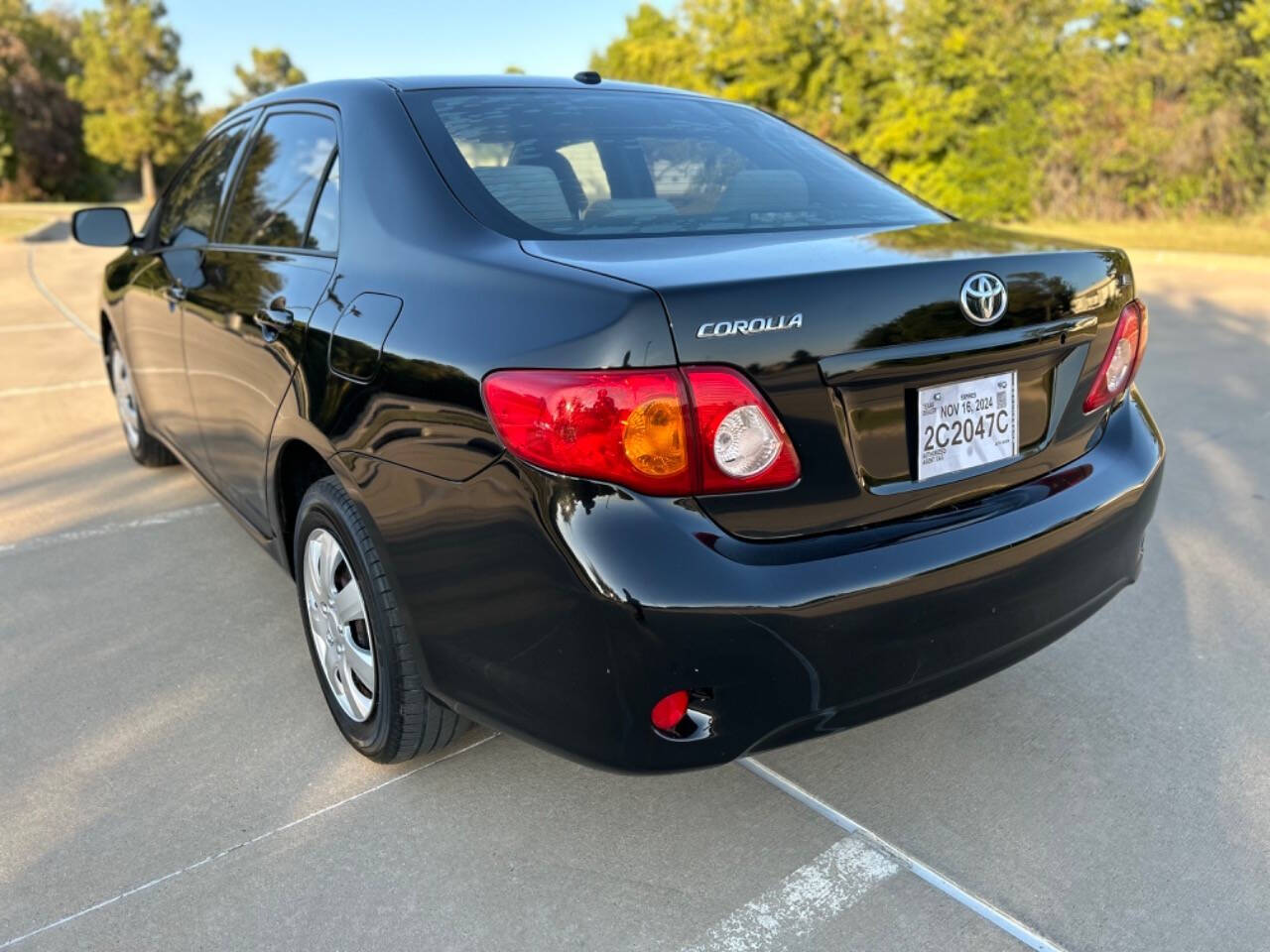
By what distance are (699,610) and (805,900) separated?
2.35 feet

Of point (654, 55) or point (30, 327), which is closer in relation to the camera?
point (30, 327)

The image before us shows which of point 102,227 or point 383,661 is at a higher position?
point 102,227

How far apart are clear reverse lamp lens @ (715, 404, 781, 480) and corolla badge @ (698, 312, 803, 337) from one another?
0.42ft

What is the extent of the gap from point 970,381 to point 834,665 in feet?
2.06

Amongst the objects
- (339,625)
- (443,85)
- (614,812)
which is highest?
(443,85)

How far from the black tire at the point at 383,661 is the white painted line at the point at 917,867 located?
2.41ft

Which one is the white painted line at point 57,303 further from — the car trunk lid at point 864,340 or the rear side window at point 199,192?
the car trunk lid at point 864,340

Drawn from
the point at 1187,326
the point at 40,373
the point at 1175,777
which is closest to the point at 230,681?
the point at 1175,777

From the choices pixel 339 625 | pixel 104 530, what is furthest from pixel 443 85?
pixel 104 530

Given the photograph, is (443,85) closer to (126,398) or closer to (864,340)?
(864,340)

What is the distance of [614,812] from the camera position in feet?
7.86

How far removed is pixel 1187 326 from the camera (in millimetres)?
8539

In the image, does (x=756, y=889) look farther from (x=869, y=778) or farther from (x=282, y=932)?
(x=282, y=932)

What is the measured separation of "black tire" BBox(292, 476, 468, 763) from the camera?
2.29 m
